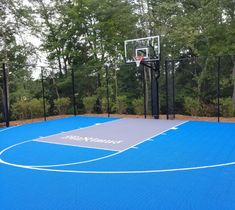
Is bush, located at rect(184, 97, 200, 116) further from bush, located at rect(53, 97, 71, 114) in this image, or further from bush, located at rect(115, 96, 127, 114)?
bush, located at rect(53, 97, 71, 114)

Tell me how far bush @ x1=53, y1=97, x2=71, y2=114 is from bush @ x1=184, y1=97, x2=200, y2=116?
5.11 meters

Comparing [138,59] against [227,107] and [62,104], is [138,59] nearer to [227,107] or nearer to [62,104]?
[227,107]

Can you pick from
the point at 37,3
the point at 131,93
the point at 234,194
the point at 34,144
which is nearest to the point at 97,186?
the point at 234,194

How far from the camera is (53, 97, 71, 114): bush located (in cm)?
1244

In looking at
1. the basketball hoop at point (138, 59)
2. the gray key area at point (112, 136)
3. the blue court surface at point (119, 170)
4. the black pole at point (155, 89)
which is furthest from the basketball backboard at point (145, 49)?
the blue court surface at point (119, 170)

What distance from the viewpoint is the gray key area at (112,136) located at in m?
6.31

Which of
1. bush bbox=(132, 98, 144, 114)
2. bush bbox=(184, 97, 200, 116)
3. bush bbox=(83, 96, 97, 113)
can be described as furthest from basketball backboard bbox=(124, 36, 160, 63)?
bush bbox=(83, 96, 97, 113)

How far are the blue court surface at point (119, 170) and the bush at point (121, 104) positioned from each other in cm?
446

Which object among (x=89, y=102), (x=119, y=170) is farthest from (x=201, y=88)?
(x=119, y=170)

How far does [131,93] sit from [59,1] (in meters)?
6.33

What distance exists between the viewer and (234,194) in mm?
3402

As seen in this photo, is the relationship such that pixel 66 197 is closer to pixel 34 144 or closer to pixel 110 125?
pixel 34 144

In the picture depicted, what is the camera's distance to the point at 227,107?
10086 millimetres

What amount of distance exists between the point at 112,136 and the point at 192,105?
15.8ft
